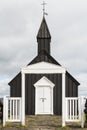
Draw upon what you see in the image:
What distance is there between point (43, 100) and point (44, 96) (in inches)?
13.5

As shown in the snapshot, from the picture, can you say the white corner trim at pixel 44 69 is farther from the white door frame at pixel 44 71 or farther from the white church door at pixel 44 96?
the white church door at pixel 44 96

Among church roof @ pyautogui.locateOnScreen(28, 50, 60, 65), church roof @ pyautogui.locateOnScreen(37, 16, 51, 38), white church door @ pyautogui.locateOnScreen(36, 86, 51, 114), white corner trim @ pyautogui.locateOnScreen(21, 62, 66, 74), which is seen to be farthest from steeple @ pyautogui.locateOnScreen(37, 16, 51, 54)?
white corner trim @ pyautogui.locateOnScreen(21, 62, 66, 74)

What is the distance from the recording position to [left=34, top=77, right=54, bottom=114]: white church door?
92.5ft

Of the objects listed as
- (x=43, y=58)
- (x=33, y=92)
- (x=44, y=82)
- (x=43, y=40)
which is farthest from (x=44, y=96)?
(x=43, y=40)

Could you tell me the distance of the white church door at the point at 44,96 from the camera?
28203 mm

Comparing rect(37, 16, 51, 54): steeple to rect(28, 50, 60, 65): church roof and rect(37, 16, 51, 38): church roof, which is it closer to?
rect(37, 16, 51, 38): church roof

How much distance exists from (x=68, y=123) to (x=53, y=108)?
7.00 meters

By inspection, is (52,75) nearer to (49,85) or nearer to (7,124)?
(49,85)

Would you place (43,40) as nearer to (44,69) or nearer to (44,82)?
(44,82)

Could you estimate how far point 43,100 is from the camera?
28203 millimetres

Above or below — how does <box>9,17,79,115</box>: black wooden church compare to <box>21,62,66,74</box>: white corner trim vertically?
below

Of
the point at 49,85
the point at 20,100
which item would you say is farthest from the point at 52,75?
the point at 20,100

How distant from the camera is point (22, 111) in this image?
20.5m

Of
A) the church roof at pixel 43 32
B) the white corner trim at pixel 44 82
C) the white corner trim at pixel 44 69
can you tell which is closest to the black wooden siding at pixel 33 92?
the white corner trim at pixel 44 82
